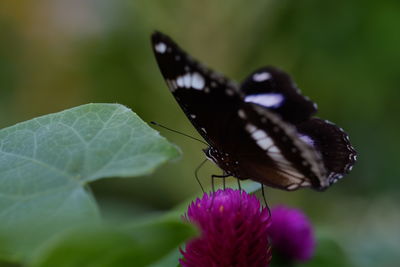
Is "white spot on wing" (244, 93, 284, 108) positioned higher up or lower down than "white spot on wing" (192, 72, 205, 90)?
lower down

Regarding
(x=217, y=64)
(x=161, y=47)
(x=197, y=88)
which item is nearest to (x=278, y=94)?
(x=197, y=88)

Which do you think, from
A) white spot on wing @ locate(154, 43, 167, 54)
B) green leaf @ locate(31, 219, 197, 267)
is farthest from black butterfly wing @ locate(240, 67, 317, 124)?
green leaf @ locate(31, 219, 197, 267)

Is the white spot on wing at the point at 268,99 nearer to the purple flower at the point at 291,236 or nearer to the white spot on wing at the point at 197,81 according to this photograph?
the white spot on wing at the point at 197,81

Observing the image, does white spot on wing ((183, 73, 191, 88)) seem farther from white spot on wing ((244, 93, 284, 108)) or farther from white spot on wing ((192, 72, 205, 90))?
white spot on wing ((244, 93, 284, 108))

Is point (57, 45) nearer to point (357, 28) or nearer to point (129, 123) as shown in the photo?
point (357, 28)

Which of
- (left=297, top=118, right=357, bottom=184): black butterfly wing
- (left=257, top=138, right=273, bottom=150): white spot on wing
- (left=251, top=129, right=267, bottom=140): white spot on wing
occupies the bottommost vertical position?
(left=297, top=118, right=357, bottom=184): black butterfly wing

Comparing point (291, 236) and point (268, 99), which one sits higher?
point (268, 99)

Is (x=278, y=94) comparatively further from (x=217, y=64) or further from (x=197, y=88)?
(x=217, y=64)
